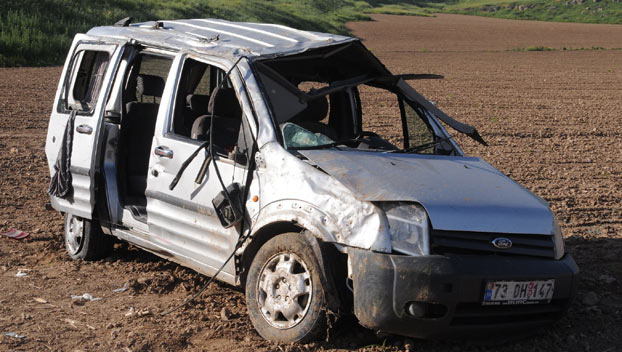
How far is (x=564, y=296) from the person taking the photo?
5020 millimetres

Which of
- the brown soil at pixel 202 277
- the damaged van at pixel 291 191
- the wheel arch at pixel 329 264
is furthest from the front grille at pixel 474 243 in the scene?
the brown soil at pixel 202 277

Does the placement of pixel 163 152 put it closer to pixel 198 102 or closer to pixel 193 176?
pixel 193 176

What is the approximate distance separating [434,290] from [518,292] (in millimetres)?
551

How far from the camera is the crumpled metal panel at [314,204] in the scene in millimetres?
4750

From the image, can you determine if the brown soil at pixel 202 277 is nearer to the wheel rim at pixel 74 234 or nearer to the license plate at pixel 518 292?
the wheel rim at pixel 74 234

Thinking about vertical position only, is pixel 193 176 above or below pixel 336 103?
below

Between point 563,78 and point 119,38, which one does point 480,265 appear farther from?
point 563,78

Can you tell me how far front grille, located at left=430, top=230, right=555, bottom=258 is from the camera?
4.74 meters

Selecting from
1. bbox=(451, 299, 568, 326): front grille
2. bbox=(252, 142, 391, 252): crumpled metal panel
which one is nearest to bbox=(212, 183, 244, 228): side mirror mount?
bbox=(252, 142, 391, 252): crumpled metal panel

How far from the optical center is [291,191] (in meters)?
5.16

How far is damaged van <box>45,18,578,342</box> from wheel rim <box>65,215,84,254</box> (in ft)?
0.06

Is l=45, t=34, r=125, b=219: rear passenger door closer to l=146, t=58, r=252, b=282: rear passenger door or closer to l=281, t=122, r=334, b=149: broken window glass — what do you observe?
l=146, t=58, r=252, b=282: rear passenger door

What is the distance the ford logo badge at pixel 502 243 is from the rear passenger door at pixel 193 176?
1.68 meters

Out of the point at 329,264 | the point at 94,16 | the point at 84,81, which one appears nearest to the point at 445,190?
the point at 329,264
